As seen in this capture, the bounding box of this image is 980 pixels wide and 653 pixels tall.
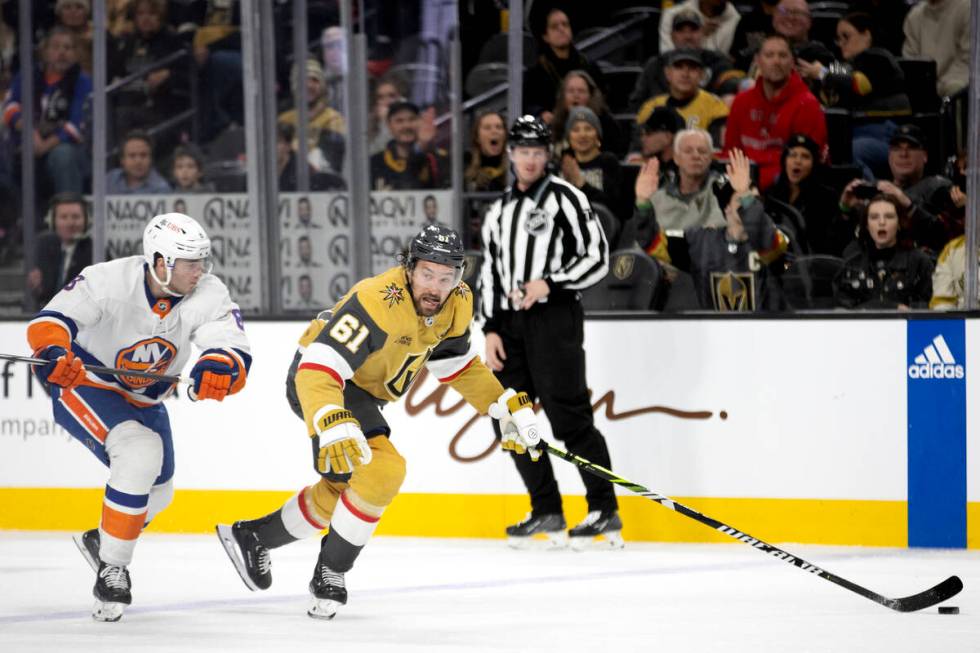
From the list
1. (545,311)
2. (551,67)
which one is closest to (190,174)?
(551,67)

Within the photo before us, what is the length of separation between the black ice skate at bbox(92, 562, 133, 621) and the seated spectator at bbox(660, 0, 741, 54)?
12.4ft

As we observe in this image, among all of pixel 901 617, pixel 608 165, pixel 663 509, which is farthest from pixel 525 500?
pixel 901 617

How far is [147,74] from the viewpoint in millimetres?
6316

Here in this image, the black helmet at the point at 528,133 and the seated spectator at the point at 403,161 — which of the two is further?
the seated spectator at the point at 403,161

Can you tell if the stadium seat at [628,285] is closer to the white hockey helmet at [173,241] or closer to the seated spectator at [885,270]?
the seated spectator at [885,270]

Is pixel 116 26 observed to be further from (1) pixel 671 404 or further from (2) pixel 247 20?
(1) pixel 671 404

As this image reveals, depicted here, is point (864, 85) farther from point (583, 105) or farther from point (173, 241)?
point (173, 241)

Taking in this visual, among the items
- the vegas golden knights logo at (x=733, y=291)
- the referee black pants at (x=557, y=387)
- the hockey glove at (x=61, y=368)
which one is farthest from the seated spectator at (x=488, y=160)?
the hockey glove at (x=61, y=368)

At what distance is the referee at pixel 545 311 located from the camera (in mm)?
5207

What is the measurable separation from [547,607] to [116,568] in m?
1.15

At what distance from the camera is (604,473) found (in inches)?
160

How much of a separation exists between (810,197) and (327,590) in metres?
2.77

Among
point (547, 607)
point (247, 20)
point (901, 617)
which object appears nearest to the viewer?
point (901, 617)

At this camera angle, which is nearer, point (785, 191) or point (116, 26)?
point (785, 191)
